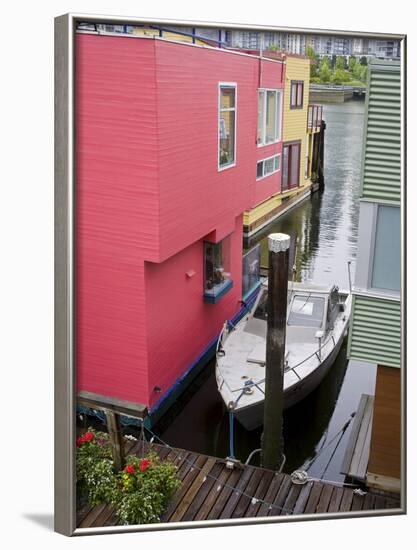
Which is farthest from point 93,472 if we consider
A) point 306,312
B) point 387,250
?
point 306,312

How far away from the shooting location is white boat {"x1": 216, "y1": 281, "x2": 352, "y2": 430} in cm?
598

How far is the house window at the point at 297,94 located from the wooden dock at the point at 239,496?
2.83 meters

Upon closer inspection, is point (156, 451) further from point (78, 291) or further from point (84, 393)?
point (78, 291)

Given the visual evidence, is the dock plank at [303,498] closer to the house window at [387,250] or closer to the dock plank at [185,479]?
the dock plank at [185,479]

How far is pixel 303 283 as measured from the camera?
6211 millimetres

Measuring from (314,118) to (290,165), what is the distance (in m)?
0.51

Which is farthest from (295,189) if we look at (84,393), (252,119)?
(84,393)

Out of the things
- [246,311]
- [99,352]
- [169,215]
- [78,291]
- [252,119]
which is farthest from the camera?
[246,311]

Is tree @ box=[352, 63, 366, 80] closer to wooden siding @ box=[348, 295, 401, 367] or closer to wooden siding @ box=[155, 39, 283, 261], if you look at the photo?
wooden siding @ box=[155, 39, 283, 261]

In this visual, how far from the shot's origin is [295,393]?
6.21 meters

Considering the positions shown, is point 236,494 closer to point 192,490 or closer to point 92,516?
point 192,490

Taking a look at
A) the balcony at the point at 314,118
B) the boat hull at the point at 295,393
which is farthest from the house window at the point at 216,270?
the balcony at the point at 314,118

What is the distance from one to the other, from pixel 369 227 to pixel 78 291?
2.09m

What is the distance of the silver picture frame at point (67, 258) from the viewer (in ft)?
14.3
